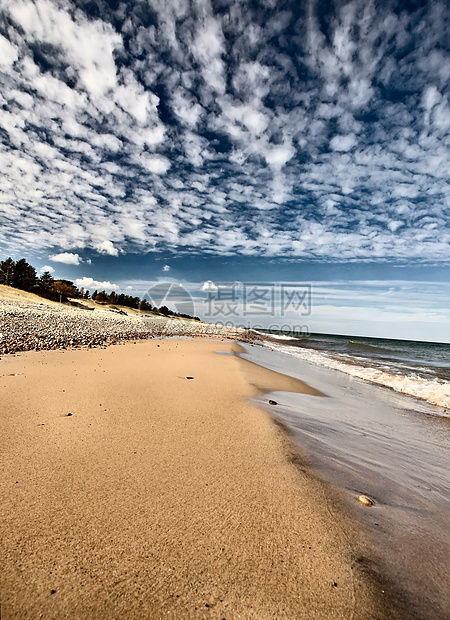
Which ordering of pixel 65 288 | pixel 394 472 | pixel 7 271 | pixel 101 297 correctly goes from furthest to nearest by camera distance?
pixel 101 297, pixel 65 288, pixel 7 271, pixel 394 472

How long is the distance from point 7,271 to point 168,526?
7375cm

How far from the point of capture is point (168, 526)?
1.95 metres

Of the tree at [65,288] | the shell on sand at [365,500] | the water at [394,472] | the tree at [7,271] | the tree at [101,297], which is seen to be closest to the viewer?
the water at [394,472]

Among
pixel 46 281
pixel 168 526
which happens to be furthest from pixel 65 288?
pixel 168 526

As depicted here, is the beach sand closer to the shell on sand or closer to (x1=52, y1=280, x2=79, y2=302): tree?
the shell on sand

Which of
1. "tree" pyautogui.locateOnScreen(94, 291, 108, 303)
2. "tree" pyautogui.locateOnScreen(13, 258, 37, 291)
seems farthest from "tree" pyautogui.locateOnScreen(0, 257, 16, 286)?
"tree" pyautogui.locateOnScreen(94, 291, 108, 303)

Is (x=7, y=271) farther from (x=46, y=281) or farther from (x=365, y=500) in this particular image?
(x=365, y=500)

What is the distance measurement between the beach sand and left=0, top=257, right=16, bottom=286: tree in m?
68.6

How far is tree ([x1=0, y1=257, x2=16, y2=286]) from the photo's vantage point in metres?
56.5

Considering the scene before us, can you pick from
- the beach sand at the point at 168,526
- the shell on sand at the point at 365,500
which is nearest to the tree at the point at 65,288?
the beach sand at the point at 168,526

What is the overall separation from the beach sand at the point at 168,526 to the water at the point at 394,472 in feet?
0.68

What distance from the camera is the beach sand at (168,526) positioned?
57.1 inches

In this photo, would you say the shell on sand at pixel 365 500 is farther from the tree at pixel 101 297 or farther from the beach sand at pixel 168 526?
the tree at pixel 101 297

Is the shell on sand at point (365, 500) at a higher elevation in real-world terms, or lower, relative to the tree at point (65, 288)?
lower
